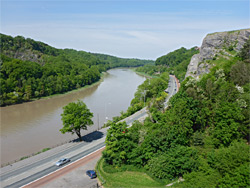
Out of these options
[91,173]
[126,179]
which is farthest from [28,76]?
[126,179]

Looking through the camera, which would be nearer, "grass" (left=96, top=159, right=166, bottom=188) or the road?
"grass" (left=96, top=159, right=166, bottom=188)

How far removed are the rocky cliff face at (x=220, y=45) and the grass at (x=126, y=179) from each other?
35287mm

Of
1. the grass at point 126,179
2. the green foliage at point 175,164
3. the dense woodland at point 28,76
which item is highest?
the dense woodland at point 28,76

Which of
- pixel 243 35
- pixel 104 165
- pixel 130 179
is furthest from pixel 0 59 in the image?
pixel 243 35

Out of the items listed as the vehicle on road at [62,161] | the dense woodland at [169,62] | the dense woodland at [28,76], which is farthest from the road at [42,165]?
the dense woodland at [169,62]

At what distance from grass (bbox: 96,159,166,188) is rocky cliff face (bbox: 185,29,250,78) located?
35.3 m

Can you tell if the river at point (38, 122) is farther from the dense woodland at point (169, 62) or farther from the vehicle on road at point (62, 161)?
Answer: the dense woodland at point (169, 62)

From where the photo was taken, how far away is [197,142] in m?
27.8

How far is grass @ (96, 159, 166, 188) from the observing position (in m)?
23.0

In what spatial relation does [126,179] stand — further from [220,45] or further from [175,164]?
[220,45]

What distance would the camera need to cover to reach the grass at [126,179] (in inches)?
904

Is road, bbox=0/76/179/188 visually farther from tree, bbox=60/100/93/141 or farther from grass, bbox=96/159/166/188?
grass, bbox=96/159/166/188

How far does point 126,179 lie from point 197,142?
1118cm

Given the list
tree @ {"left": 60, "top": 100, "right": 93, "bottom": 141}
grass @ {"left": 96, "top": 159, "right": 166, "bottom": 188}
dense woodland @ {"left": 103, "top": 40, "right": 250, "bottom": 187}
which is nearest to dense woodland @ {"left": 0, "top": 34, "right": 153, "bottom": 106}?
tree @ {"left": 60, "top": 100, "right": 93, "bottom": 141}
